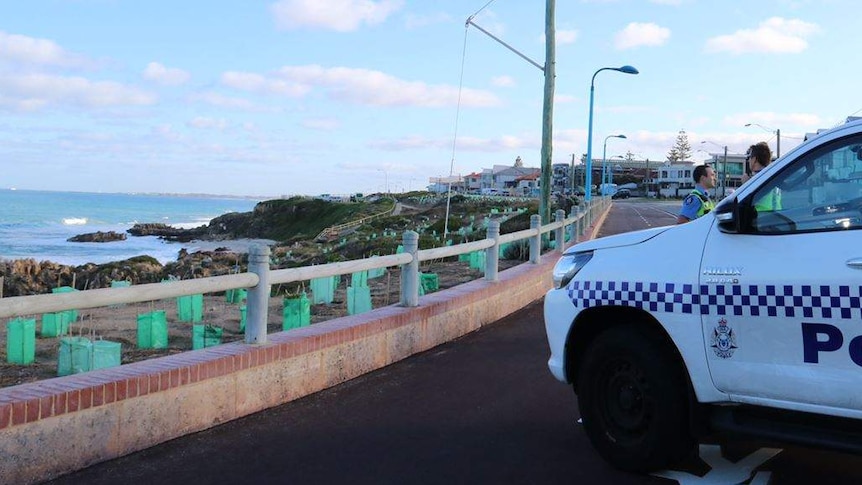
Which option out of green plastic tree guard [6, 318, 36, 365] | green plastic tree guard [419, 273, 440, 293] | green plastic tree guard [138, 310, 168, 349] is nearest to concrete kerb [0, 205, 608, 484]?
green plastic tree guard [138, 310, 168, 349]

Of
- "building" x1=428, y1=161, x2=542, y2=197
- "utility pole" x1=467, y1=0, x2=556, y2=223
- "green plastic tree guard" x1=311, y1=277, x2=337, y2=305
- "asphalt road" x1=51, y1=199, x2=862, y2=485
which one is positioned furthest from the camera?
"building" x1=428, y1=161, x2=542, y2=197

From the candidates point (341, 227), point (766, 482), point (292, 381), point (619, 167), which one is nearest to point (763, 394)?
point (766, 482)

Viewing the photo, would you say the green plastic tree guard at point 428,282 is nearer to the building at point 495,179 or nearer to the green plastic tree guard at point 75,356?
the green plastic tree guard at point 75,356

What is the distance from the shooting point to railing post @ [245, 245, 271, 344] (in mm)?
5582

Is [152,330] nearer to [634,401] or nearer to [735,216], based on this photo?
[634,401]

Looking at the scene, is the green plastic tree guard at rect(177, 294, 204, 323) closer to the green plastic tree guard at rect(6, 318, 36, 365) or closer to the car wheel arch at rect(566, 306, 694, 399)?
the green plastic tree guard at rect(6, 318, 36, 365)

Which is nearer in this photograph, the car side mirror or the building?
the car side mirror

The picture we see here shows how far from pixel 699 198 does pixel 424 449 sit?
4176mm

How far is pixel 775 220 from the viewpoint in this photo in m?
3.83

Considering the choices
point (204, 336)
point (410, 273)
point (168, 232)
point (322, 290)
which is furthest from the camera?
point (168, 232)

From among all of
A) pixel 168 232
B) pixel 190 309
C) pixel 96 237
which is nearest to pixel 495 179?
pixel 168 232

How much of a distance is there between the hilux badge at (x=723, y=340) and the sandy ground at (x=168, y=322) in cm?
480

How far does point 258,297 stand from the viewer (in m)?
5.64

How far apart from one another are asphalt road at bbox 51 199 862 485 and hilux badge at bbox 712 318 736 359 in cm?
82
